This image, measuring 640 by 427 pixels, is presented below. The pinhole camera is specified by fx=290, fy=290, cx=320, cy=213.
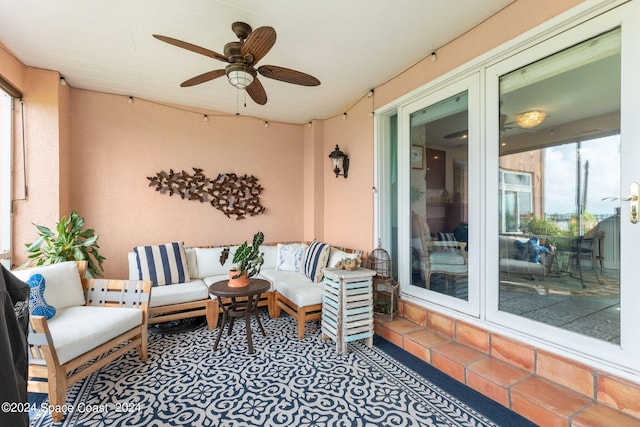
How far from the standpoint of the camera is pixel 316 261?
3.49 meters

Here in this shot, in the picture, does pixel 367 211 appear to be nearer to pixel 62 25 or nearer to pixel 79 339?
pixel 79 339

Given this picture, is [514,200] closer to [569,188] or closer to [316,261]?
[569,188]

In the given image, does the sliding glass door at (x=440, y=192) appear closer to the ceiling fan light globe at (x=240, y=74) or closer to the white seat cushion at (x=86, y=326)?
the ceiling fan light globe at (x=240, y=74)

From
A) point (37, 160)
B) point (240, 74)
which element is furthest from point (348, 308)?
point (37, 160)

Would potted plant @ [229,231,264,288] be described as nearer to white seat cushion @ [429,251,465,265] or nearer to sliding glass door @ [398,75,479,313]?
sliding glass door @ [398,75,479,313]

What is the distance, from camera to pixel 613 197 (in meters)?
1.69

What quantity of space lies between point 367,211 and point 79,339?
2907mm

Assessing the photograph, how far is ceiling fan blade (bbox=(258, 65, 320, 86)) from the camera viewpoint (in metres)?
2.16

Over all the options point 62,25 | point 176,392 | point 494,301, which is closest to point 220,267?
point 176,392

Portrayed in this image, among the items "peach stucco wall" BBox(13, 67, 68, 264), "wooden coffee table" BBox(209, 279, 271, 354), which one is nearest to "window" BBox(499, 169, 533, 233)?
"wooden coffee table" BBox(209, 279, 271, 354)

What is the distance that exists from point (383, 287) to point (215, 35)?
288 cm

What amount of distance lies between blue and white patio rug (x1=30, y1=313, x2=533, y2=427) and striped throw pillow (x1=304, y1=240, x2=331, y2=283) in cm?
84

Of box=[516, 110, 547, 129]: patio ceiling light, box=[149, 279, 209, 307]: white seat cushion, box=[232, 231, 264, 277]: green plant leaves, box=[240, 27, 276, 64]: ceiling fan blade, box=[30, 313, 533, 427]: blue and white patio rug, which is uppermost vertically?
box=[240, 27, 276, 64]: ceiling fan blade

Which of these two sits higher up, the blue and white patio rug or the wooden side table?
the wooden side table
